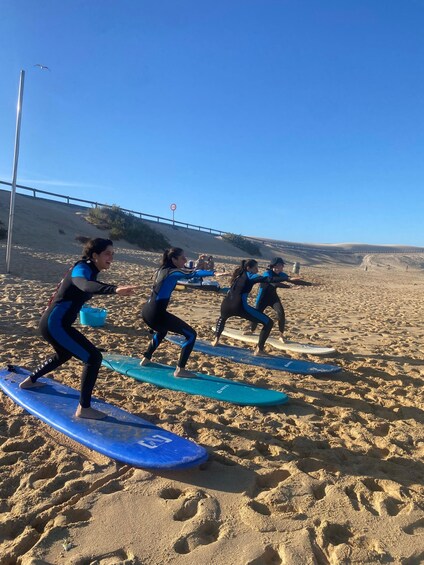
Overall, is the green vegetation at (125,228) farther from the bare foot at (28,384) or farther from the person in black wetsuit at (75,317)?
the person in black wetsuit at (75,317)

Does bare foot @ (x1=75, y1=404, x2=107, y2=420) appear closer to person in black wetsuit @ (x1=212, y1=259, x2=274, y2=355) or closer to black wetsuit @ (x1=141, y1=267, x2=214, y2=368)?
black wetsuit @ (x1=141, y1=267, x2=214, y2=368)

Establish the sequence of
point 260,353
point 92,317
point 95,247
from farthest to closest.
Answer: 1. point 92,317
2. point 260,353
3. point 95,247

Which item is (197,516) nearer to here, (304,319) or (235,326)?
(235,326)

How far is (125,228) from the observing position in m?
27.9

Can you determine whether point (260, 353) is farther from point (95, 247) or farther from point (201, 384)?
point (95, 247)

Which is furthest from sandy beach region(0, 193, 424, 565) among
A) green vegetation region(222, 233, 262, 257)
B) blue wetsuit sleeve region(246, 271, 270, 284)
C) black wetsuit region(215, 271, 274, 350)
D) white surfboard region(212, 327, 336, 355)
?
green vegetation region(222, 233, 262, 257)

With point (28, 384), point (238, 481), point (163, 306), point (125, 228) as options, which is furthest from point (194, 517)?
point (125, 228)

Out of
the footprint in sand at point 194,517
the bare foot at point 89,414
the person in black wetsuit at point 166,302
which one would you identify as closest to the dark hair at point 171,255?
the person in black wetsuit at point 166,302

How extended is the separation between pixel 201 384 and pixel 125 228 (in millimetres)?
24272

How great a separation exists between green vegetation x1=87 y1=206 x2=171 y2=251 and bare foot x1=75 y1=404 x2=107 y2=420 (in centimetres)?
2383

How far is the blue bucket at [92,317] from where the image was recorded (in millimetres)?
7449

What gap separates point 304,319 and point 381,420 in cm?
591

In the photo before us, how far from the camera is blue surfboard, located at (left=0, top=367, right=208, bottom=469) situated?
302 cm

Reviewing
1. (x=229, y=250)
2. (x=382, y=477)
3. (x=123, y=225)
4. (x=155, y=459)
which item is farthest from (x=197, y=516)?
(x=229, y=250)
